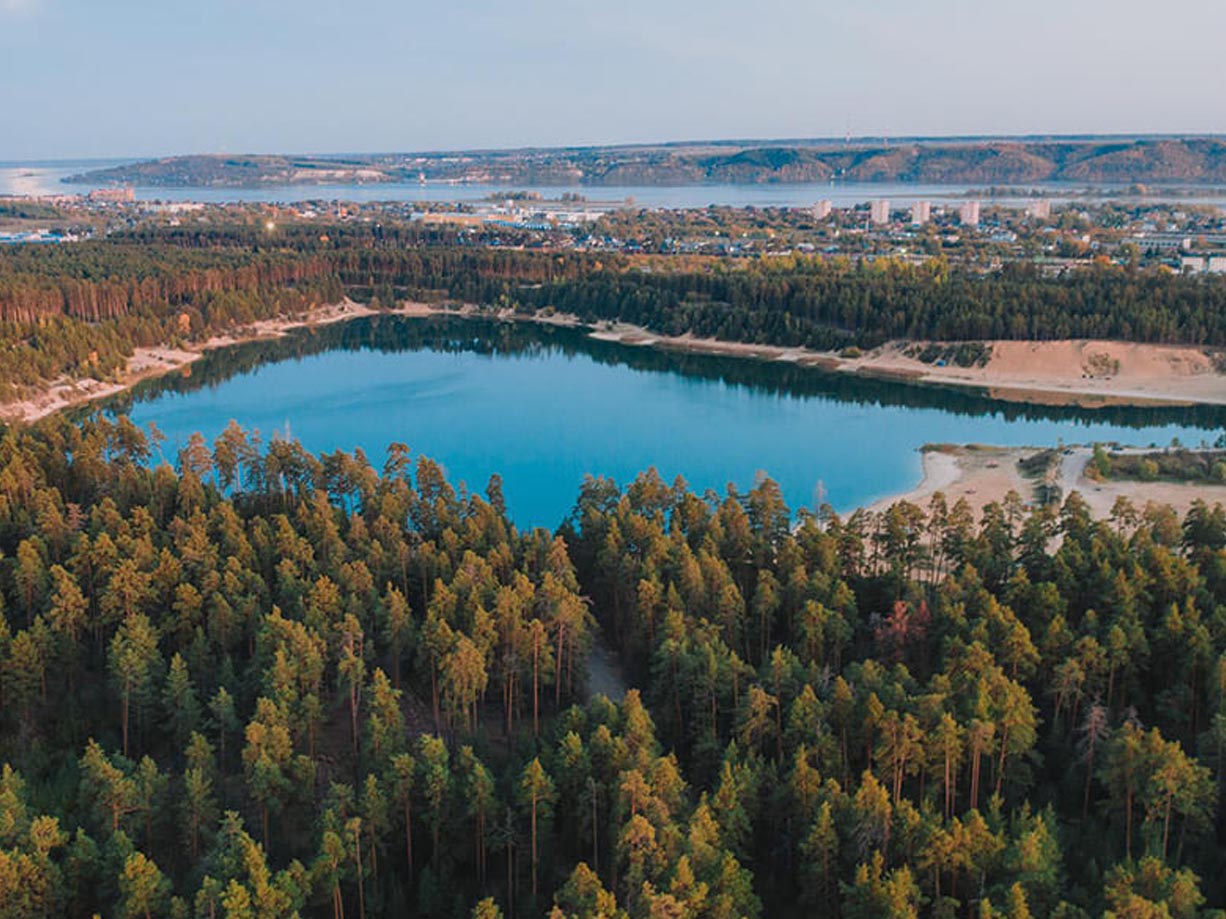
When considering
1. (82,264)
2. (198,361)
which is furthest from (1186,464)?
(82,264)

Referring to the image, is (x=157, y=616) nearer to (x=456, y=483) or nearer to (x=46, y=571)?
(x=46, y=571)

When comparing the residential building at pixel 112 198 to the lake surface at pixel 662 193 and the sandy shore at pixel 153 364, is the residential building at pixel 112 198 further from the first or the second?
the sandy shore at pixel 153 364

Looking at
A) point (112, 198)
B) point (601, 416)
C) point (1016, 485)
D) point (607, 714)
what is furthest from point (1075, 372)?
point (112, 198)

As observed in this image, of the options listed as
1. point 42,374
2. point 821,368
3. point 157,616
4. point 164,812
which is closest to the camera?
point 164,812

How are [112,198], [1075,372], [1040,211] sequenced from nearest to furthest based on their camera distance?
[1075,372], [1040,211], [112,198]

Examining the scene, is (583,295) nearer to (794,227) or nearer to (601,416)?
(601,416)

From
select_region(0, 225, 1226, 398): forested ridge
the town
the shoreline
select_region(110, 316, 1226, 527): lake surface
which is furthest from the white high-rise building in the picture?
select_region(110, 316, 1226, 527): lake surface
